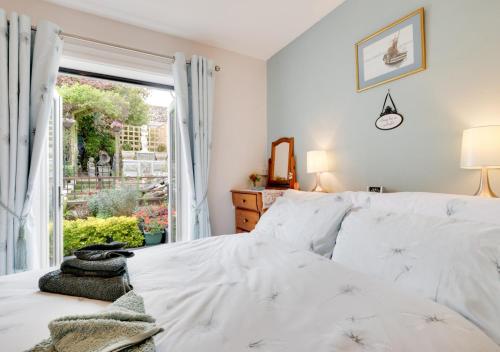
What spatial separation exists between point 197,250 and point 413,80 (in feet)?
5.88

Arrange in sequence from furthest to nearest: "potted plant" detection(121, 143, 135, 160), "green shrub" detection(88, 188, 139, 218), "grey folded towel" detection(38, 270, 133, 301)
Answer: "potted plant" detection(121, 143, 135, 160), "green shrub" detection(88, 188, 139, 218), "grey folded towel" detection(38, 270, 133, 301)

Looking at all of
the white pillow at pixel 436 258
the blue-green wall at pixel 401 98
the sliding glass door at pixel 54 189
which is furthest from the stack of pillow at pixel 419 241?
the sliding glass door at pixel 54 189

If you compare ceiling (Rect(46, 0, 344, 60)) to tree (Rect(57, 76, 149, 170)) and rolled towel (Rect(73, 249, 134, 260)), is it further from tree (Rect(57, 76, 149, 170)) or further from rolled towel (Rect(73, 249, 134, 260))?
rolled towel (Rect(73, 249, 134, 260))

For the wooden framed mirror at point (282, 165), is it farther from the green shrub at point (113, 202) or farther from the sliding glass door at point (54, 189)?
the sliding glass door at point (54, 189)

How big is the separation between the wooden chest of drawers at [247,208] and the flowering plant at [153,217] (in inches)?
35.7

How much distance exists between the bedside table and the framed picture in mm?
1224

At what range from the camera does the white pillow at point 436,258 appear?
2.68 ft

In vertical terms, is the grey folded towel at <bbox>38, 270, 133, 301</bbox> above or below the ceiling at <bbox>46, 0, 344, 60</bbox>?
below

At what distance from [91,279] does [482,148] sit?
1.88 m

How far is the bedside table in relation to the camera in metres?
2.55

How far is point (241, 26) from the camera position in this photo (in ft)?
8.41

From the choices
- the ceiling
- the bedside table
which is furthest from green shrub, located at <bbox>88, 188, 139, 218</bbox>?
the ceiling

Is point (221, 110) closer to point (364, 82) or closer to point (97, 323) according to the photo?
point (364, 82)

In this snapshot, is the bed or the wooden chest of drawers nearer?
the bed
